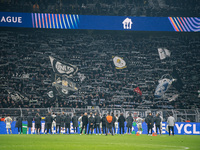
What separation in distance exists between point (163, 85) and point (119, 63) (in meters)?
5.87

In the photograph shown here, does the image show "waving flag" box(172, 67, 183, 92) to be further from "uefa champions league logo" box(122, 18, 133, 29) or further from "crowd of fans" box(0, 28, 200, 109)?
"uefa champions league logo" box(122, 18, 133, 29)

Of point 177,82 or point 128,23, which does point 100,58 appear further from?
point 177,82

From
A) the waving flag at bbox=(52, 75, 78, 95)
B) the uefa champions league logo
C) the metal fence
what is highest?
the uefa champions league logo

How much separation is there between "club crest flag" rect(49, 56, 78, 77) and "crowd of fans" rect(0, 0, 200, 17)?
5945mm

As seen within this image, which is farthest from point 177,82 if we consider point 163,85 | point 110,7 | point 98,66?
point 110,7

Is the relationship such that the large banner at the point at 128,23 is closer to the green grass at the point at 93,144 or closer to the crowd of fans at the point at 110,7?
the crowd of fans at the point at 110,7

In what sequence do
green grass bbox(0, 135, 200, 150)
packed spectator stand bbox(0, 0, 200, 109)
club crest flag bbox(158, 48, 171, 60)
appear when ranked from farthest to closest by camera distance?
club crest flag bbox(158, 48, 171, 60), packed spectator stand bbox(0, 0, 200, 109), green grass bbox(0, 135, 200, 150)

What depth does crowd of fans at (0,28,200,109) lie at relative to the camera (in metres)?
40.0

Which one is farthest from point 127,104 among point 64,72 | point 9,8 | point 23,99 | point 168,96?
point 9,8

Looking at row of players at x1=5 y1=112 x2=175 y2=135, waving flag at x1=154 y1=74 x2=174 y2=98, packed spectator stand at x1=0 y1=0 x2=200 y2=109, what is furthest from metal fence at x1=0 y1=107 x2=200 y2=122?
waving flag at x1=154 y1=74 x2=174 y2=98

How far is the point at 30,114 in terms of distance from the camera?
106ft

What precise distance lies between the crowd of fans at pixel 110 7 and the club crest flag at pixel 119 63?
5400 mm

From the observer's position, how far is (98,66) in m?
43.0

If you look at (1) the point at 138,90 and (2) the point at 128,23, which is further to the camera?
(2) the point at 128,23
